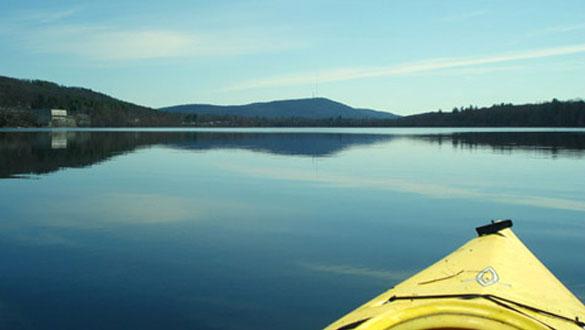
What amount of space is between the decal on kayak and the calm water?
87.9 inches

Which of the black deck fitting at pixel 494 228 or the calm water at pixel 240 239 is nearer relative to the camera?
the calm water at pixel 240 239

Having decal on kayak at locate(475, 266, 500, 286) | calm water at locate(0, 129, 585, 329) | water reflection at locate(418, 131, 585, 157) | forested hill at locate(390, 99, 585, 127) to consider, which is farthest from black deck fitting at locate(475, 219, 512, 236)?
forested hill at locate(390, 99, 585, 127)

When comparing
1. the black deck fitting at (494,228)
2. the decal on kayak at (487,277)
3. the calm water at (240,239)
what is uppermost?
the decal on kayak at (487,277)

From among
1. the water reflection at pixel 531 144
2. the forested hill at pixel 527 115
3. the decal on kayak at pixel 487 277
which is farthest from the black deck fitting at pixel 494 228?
the forested hill at pixel 527 115

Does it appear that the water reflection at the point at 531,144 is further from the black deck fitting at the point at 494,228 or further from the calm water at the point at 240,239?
the black deck fitting at the point at 494,228

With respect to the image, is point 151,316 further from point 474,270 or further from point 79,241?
point 79,241

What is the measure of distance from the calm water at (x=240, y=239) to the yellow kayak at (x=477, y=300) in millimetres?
1881

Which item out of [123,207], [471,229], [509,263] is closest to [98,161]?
[123,207]

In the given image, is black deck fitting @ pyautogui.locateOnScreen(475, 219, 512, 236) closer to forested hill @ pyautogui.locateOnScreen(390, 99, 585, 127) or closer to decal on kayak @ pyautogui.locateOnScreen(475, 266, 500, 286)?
decal on kayak @ pyautogui.locateOnScreen(475, 266, 500, 286)

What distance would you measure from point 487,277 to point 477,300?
3.08 ft

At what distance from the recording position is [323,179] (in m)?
22.2

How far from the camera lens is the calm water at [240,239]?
729 centimetres

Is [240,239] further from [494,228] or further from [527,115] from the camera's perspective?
[527,115]

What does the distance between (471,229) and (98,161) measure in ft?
79.1
